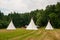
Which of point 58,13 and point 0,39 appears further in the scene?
point 58,13

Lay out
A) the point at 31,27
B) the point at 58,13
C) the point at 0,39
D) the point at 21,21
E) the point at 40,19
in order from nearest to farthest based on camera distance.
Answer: the point at 0,39, the point at 31,27, the point at 58,13, the point at 40,19, the point at 21,21

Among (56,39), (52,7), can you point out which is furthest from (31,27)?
(52,7)

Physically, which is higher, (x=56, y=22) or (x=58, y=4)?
(x=58, y=4)

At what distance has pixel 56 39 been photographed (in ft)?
105

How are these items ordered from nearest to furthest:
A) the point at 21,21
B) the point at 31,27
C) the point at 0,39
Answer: the point at 0,39
the point at 31,27
the point at 21,21

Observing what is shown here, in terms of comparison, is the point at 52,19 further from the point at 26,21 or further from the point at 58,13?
the point at 26,21

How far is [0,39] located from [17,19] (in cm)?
9534

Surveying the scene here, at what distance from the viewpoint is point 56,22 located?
92.8m

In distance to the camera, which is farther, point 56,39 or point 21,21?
point 21,21

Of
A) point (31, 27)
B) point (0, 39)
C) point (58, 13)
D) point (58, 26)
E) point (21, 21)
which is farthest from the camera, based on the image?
point (21, 21)

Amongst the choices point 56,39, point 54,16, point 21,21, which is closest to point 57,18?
point 54,16

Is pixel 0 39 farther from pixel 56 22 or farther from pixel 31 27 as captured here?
pixel 56 22

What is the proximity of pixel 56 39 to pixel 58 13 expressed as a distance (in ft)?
221

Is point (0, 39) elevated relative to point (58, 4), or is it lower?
lower
